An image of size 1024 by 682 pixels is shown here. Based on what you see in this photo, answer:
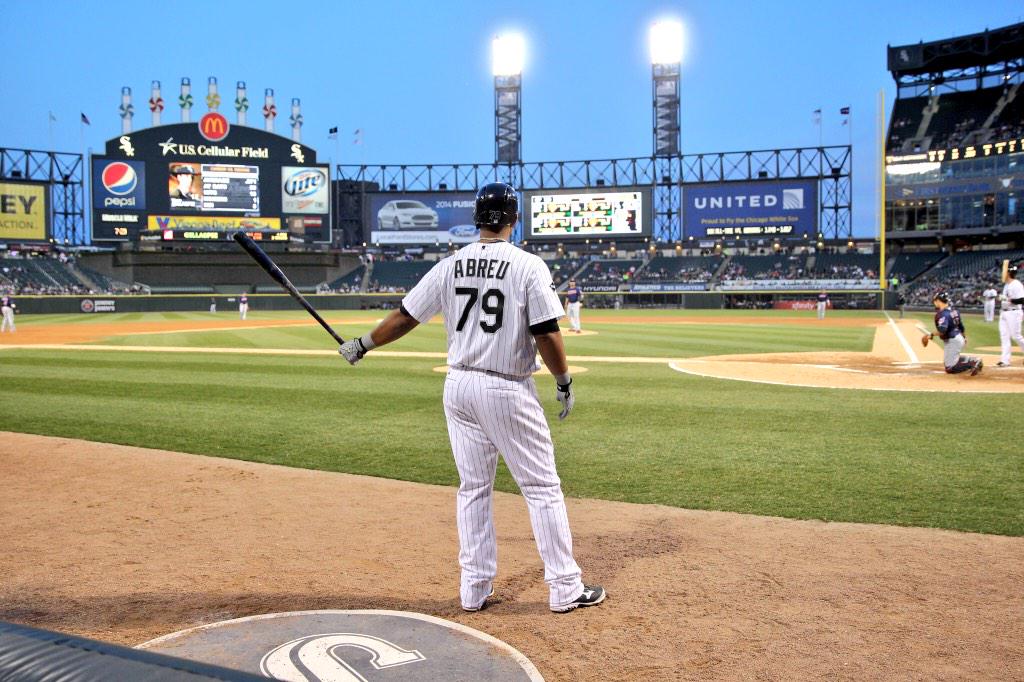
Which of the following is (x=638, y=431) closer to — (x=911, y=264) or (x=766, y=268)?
(x=911, y=264)

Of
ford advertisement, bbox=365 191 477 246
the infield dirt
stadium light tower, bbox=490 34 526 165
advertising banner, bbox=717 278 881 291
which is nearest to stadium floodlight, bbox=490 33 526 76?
stadium light tower, bbox=490 34 526 165

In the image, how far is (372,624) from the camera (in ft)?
11.6

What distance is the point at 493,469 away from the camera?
12.9ft

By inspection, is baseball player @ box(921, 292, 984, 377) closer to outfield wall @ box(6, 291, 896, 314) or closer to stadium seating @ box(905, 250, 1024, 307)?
stadium seating @ box(905, 250, 1024, 307)

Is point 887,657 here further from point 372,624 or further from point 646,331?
point 646,331

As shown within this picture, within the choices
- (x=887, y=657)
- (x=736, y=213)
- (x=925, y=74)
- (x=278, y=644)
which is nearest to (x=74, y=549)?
(x=278, y=644)

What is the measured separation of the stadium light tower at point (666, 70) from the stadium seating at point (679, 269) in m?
8.38

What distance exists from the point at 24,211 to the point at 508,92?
123 ft

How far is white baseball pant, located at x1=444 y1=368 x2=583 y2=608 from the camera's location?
376cm

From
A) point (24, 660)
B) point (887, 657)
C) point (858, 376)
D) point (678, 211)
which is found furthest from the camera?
point (678, 211)

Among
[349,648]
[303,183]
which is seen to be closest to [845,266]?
[303,183]

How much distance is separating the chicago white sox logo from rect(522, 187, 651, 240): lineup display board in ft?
201

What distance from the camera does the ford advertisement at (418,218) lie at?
6750cm

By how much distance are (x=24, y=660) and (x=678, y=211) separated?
66799 mm
